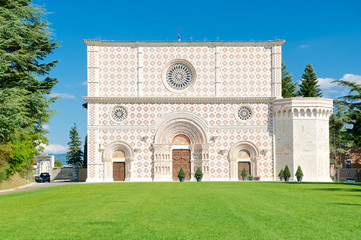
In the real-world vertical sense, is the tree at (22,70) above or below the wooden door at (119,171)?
above

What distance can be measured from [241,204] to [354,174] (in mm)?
39167

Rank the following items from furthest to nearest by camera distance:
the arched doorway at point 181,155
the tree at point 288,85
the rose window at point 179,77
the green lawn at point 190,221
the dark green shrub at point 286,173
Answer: the tree at point 288,85, the rose window at point 179,77, the arched doorway at point 181,155, the dark green shrub at point 286,173, the green lawn at point 190,221

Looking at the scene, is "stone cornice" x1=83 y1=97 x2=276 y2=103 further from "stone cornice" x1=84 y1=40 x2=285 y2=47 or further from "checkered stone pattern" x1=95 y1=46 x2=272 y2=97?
"stone cornice" x1=84 y1=40 x2=285 y2=47

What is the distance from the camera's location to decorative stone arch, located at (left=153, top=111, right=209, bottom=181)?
4034 cm

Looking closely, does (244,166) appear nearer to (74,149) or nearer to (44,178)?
(44,178)

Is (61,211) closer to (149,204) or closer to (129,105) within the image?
(149,204)

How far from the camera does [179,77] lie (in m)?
41.8

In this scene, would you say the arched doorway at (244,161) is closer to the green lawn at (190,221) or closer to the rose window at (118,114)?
the rose window at (118,114)

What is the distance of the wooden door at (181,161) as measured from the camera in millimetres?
40938

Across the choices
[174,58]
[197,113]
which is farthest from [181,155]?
[174,58]

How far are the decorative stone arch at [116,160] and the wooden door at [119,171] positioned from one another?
343mm

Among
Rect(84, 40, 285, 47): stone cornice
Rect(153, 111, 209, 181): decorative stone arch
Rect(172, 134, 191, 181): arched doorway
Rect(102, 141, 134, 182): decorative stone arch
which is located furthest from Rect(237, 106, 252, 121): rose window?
Rect(102, 141, 134, 182): decorative stone arch

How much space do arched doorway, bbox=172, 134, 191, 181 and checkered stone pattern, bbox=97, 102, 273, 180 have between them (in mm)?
Answer: 2124

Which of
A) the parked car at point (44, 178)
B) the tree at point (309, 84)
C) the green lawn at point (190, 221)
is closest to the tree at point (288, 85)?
the tree at point (309, 84)
